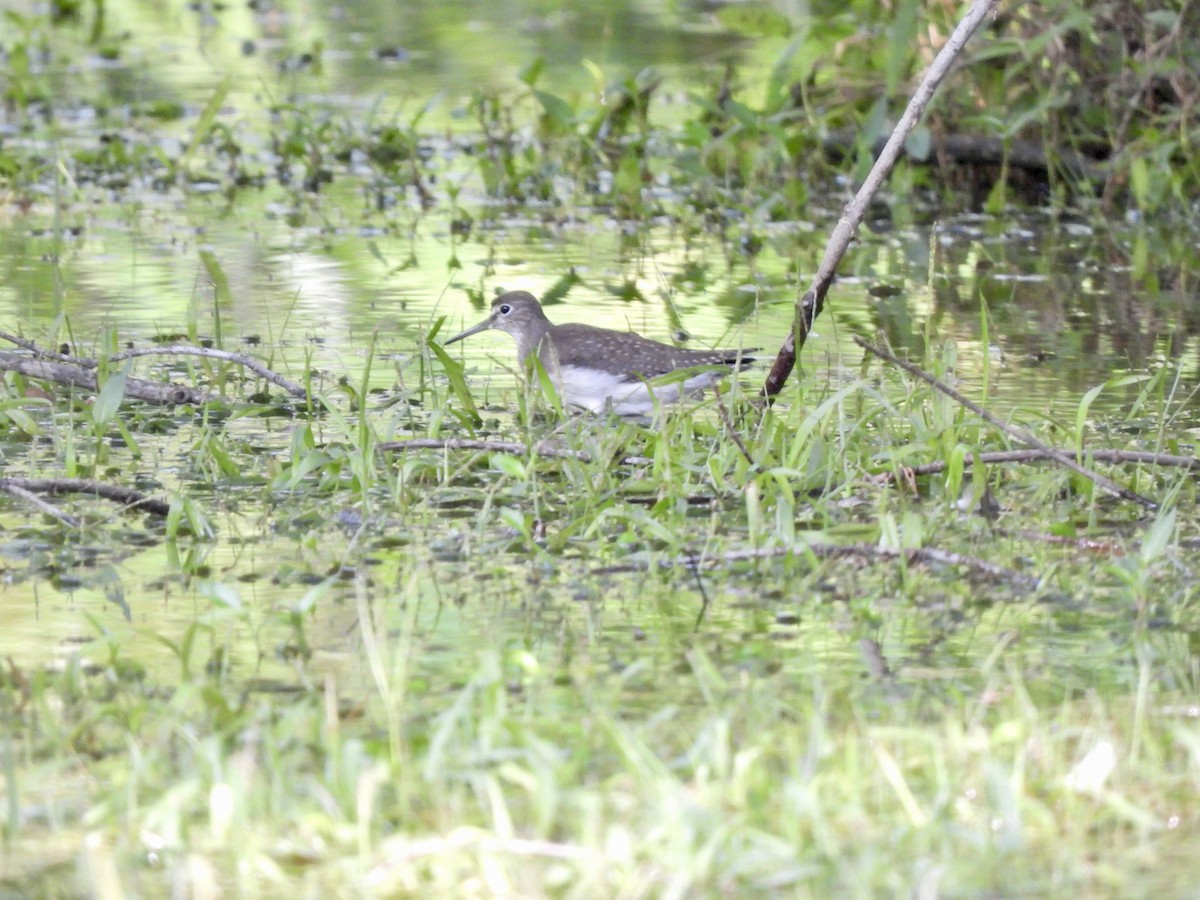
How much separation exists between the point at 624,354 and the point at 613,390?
167 mm

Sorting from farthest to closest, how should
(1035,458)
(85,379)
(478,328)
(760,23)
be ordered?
A: (760,23), (478,328), (85,379), (1035,458)

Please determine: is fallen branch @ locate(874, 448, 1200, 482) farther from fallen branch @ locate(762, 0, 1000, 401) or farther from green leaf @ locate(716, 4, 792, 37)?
green leaf @ locate(716, 4, 792, 37)

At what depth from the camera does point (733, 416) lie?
6434 mm

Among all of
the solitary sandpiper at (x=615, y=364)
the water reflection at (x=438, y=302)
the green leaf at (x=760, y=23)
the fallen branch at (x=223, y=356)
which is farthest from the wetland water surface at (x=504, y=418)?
the green leaf at (x=760, y=23)

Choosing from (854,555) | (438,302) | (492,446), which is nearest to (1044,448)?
(854,555)

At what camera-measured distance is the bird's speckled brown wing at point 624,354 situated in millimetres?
7477

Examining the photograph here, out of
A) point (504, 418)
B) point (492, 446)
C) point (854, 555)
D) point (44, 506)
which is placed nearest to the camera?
point (854, 555)

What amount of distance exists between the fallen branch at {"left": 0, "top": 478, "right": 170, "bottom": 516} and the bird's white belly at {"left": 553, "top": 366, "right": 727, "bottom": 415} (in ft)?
6.30

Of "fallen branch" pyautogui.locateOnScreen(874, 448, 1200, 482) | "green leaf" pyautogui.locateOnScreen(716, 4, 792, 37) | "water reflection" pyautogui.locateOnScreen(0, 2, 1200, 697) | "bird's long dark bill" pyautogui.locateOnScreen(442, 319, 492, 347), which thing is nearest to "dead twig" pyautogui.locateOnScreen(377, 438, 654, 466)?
"water reflection" pyautogui.locateOnScreen(0, 2, 1200, 697)

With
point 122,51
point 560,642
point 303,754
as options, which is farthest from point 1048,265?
point 122,51

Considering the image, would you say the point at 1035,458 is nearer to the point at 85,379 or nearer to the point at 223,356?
the point at 223,356

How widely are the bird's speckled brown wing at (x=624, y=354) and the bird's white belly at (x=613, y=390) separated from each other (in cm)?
3

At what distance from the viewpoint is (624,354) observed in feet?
24.8

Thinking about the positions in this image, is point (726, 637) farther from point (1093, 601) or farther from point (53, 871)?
point (53, 871)
